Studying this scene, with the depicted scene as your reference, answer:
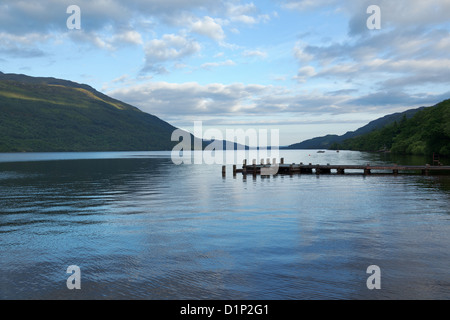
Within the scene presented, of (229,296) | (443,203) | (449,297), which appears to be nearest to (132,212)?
(229,296)

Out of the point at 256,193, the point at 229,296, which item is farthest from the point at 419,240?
the point at 256,193

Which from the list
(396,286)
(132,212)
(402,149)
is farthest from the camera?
(402,149)

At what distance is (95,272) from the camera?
14.5 metres

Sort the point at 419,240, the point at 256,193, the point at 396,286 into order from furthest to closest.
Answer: the point at 256,193 < the point at 419,240 < the point at 396,286

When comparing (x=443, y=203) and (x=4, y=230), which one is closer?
(x=4, y=230)

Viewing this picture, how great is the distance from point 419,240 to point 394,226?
3.40m

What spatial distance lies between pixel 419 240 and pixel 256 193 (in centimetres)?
2249

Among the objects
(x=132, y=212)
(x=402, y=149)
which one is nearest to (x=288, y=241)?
(x=132, y=212)
